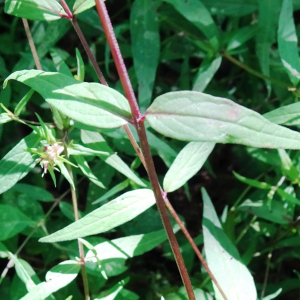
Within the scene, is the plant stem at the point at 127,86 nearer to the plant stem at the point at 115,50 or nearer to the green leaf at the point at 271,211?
the plant stem at the point at 115,50

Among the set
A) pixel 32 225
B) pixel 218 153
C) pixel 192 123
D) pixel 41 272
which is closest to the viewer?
pixel 192 123

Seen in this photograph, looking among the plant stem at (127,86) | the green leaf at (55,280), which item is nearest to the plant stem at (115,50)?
the plant stem at (127,86)

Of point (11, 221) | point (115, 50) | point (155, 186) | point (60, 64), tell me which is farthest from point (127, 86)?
point (11, 221)

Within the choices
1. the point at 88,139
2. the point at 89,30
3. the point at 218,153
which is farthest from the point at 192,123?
the point at 218,153

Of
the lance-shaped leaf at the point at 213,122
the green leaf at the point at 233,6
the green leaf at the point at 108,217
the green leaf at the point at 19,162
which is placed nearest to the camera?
the lance-shaped leaf at the point at 213,122

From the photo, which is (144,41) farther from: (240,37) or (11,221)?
(11,221)

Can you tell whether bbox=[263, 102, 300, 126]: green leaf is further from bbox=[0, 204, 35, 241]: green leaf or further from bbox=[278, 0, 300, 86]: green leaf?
bbox=[0, 204, 35, 241]: green leaf

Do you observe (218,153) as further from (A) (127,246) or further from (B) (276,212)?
(A) (127,246)
